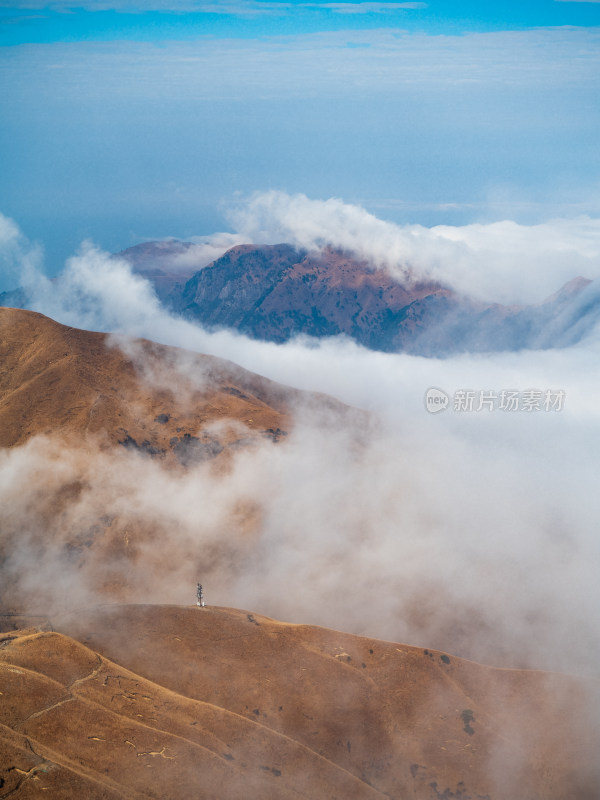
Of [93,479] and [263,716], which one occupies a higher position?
[93,479]

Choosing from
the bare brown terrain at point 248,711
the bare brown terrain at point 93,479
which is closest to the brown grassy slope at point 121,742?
the bare brown terrain at point 248,711

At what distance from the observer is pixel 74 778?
206 feet

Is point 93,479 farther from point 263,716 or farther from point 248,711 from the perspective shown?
point 263,716

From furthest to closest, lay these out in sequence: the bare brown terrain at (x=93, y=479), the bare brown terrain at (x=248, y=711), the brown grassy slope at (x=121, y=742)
Answer: the bare brown terrain at (x=93, y=479) → the bare brown terrain at (x=248, y=711) → the brown grassy slope at (x=121, y=742)

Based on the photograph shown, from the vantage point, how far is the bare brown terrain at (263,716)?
228 feet

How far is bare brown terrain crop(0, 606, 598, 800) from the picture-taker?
228 feet

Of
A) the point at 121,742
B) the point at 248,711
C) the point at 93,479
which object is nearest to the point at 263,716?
the point at 248,711

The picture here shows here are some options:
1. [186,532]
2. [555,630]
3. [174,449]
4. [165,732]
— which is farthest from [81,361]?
Result: [555,630]

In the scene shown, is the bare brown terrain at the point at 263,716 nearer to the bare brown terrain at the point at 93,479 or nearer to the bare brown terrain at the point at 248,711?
the bare brown terrain at the point at 248,711

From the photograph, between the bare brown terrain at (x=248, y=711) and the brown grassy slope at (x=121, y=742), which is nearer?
the brown grassy slope at (x=121, y=742)

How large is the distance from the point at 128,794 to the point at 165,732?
37.2ft

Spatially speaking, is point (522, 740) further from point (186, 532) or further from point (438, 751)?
point (186, 532)

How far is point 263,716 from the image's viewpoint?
290ft

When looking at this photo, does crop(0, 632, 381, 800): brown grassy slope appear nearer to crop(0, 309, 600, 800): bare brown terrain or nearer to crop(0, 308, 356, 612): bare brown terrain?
crop(0, 309, 600, 800): bare brown terrain
